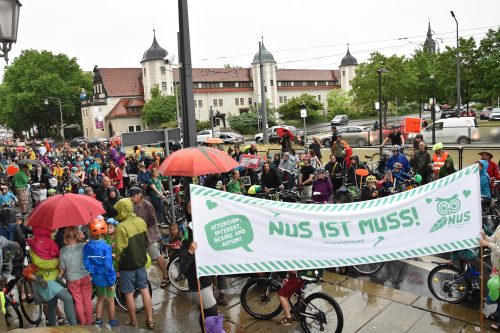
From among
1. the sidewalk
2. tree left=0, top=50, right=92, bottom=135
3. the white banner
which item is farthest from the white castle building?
the white banner

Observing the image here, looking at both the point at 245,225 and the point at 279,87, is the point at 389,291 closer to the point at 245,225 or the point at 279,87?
the point at 245,225

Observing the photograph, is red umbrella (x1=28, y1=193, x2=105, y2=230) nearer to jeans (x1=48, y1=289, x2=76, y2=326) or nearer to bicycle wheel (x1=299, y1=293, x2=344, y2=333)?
jeans (x1=48, y1=289, x2=76, y2=326)

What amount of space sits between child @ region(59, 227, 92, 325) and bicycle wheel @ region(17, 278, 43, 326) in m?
1.11

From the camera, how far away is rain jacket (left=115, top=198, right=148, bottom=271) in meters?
5.77

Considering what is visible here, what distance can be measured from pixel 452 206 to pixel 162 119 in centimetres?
6701

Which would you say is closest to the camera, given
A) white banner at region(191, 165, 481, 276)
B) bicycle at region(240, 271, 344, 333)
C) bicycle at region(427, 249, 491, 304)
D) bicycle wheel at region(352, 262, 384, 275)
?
white banner at region(191, 165, 481, 276)

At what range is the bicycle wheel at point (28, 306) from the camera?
6789mm

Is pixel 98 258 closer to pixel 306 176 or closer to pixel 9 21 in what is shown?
pixel 9 21

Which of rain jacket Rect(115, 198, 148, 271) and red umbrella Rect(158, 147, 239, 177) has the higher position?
red umbrella Rect(158, 147, 239, 177)

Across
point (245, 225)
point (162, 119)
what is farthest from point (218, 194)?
point (162, 119)

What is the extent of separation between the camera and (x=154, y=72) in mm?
79188

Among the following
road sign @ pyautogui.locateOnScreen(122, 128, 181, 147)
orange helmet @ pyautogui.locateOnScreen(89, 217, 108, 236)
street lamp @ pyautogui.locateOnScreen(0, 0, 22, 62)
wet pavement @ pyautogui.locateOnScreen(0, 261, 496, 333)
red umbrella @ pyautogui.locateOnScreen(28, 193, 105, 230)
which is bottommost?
wet pavement @ pyautogui.locateOnScreen(0, 261, 496, 333)

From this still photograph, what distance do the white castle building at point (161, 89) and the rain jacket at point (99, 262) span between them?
7059 cm

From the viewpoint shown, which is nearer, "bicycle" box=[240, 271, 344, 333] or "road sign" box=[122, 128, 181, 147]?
"bicycle" box=[240, 271, 344, 333]
